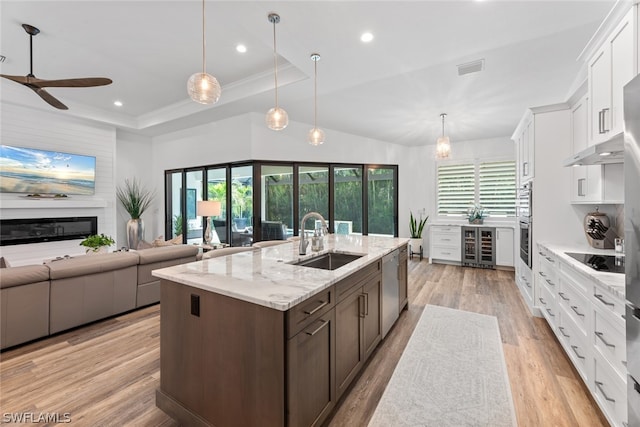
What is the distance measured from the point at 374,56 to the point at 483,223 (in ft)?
14.8

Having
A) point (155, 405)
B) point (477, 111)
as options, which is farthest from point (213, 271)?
point (477, 111)

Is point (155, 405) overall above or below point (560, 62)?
below

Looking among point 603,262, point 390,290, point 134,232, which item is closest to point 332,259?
point 390,290

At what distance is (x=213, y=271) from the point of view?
1.82 meters

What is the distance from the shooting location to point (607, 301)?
163 centimetres

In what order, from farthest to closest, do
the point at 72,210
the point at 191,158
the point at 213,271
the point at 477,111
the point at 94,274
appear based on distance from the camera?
the point at 191,158
the point at 72,210
the point at 477,111
the point at 94,274
the point at 213,271

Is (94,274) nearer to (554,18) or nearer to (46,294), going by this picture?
(46,294)

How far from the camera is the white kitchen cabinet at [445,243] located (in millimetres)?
5812

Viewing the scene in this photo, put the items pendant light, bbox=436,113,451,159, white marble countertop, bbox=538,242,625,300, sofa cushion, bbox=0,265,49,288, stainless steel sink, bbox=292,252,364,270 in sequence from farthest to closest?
pendant light, bbox=436,113,451,159 < stainless steel sink, bbox=292,252,364,270 < sofa cushion, bbox=0,265,49,288 < white marble countertop, bbox=538,242,625,300

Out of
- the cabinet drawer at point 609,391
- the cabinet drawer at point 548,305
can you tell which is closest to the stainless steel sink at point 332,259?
the cabinet drawer at point 609,391

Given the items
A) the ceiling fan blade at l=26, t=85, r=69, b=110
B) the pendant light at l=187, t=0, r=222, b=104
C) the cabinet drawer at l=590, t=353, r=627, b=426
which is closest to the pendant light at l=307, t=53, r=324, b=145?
the pendant light at l=187, t=0, r=222, b=104

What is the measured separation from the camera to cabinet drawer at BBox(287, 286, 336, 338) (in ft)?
4.33

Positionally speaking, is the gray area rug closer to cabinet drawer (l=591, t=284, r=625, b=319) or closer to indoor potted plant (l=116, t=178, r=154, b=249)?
cabinet drawer (l=591, t=284, r=625, b=319)

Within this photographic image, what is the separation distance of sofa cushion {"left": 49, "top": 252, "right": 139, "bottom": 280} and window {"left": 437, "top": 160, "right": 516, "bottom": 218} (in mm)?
6129
